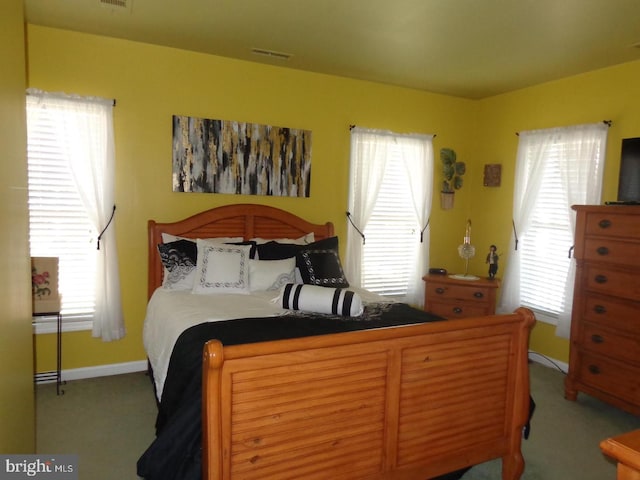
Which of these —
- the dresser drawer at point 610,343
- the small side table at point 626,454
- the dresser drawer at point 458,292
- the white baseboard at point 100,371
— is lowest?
the white baseboard at point 100,371

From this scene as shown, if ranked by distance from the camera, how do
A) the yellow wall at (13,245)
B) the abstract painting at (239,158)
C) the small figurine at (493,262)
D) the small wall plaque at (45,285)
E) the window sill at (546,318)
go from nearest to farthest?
the yellow wall at (13,245) < the small wall plaque at (45,285) < the abstract painting at (239,158) < the window sill at (546,318) < the small figurine at (493,262)

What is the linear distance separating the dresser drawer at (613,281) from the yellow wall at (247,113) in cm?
87

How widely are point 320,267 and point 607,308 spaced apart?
2013 mm

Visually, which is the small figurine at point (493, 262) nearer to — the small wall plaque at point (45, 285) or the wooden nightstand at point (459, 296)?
the wooden nightstand at point (459, 296)

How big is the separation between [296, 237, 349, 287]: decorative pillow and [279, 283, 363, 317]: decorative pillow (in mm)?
566

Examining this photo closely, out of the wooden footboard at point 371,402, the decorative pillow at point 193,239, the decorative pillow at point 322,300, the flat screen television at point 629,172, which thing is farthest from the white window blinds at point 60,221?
the flat screen television at point 629,172

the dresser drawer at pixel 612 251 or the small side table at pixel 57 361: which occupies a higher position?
the dresser drawer at pixel 612 251

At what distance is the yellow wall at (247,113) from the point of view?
135 inches

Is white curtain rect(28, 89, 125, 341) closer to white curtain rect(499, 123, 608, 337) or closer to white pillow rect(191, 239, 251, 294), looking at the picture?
white pillow rect(191, 239, 251, 294)

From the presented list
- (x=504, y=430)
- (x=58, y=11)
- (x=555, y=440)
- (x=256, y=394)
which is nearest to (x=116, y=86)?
(x=58, y=11)

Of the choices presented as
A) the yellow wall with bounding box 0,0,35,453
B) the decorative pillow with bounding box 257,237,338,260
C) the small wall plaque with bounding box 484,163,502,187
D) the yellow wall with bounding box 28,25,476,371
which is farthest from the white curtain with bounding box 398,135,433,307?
the yellow wall with bounding box 0,0,35,453

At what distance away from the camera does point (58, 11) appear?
9.66ft

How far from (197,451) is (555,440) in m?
2.24

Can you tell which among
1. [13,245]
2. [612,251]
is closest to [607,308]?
[612,251]
